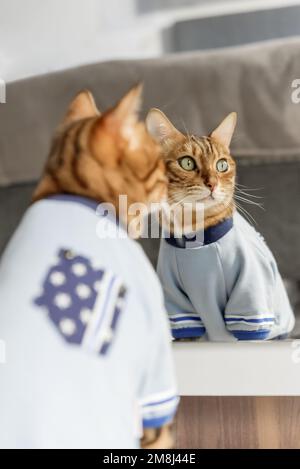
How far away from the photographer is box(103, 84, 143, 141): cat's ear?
53cm

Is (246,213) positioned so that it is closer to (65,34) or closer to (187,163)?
(187,163)

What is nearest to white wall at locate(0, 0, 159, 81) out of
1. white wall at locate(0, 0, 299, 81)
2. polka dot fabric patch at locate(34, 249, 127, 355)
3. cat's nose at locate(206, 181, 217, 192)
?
white wall at locate(0, 0, 299, 81)

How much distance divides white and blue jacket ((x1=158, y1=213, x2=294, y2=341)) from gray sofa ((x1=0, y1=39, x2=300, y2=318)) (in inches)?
3.2

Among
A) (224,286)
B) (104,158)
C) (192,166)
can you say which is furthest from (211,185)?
(104,158)

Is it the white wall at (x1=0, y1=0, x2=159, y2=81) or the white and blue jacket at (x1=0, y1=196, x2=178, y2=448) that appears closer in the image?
the white and blue jacket at (x1=0, y1=196, x2=178, y2=448)

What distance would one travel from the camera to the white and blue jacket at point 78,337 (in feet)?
1.52

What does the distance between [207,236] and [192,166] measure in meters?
0.09

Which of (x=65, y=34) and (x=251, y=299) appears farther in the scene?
(x=65, y=34)

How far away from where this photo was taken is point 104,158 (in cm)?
55

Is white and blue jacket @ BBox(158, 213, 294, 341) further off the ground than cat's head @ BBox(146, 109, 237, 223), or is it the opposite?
cat's head @ BBox(146, 109, 237, 223)

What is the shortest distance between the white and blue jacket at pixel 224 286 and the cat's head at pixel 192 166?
48 mm

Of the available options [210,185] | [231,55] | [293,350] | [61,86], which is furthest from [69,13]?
[293,350]

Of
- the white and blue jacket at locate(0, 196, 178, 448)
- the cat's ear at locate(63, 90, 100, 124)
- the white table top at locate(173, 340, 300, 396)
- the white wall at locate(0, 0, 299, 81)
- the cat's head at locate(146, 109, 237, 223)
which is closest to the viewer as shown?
the white and blue jacket at locate(0, 196, 178, 448)

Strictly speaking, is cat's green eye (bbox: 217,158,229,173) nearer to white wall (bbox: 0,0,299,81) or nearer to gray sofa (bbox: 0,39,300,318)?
gray sofa (bbox: 0,39,300,318)
